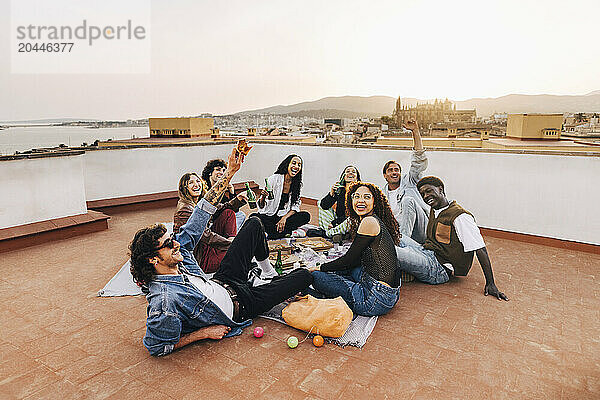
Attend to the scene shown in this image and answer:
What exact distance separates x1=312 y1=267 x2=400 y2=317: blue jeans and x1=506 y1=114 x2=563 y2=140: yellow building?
474 centimetres

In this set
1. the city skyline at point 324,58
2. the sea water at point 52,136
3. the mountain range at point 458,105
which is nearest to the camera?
the sea water at point 52,136

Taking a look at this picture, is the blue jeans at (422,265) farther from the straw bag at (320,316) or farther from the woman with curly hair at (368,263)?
the straw bag at (320,316)

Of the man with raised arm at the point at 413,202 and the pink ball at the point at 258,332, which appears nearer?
the pink ball at the point at 258,332

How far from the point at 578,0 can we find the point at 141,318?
26.0ft

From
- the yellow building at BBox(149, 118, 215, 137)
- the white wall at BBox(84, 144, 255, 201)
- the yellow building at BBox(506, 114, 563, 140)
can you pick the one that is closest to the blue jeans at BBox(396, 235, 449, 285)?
the yellow building at BBox(506, 114, 563, 140)

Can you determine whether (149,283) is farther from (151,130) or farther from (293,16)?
(293,16)

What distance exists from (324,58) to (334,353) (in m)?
8.53

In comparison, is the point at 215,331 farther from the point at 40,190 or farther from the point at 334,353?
the point at 40,190

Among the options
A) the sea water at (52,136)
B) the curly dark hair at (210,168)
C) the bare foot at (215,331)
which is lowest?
the bare foot at (215,331)

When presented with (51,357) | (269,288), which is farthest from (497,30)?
(51,357)

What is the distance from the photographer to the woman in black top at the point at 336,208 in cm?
478

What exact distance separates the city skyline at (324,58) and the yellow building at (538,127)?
70cm

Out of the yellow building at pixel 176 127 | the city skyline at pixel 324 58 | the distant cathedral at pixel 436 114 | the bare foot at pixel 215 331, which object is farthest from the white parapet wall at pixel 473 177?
the bare foot at pixel 215 331

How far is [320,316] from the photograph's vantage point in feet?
8.99
